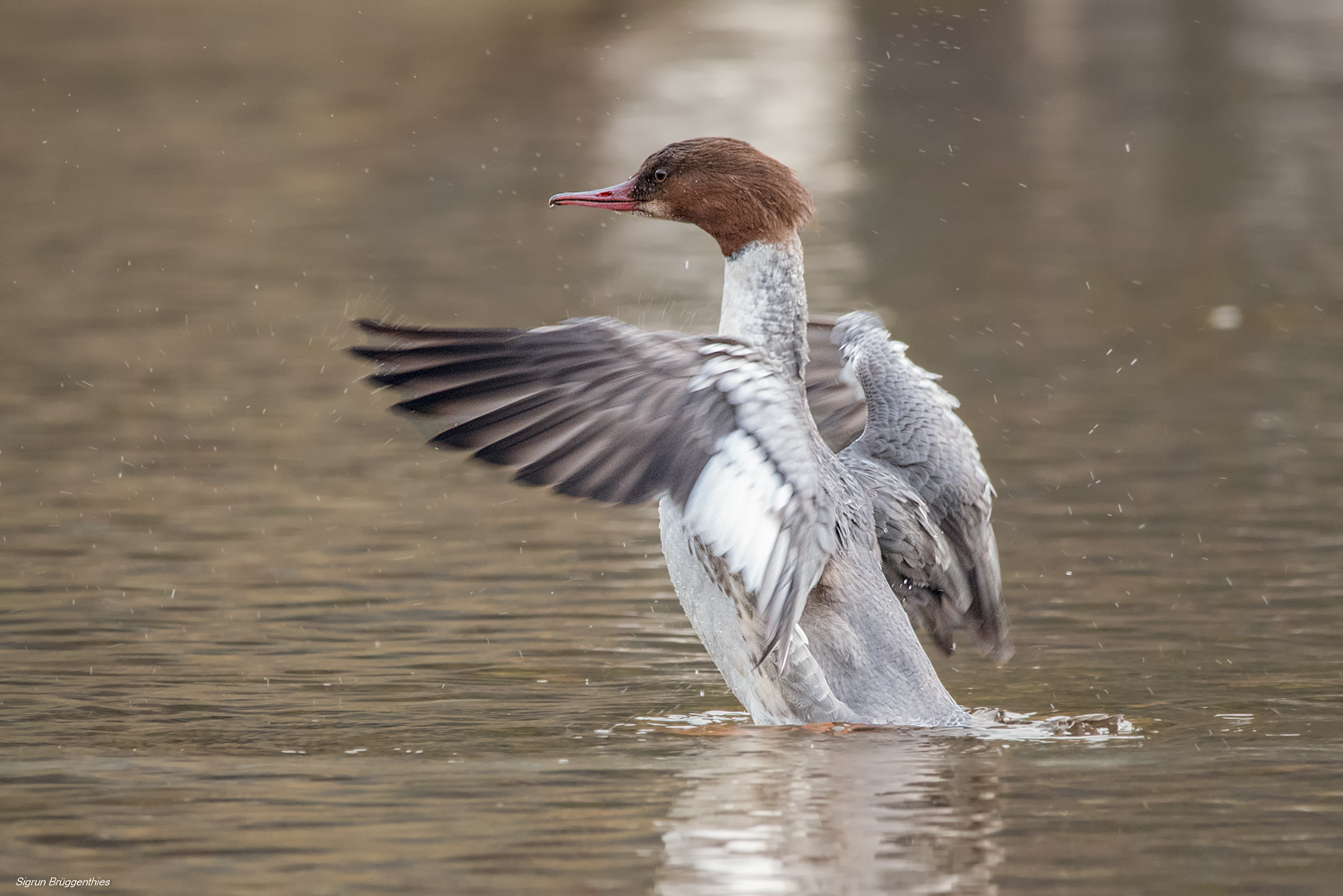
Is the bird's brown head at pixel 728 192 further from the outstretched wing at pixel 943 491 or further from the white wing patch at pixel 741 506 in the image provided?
the white wing patch at pixel 741 506

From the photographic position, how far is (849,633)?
6.50 m

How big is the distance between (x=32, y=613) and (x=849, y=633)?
2.97m

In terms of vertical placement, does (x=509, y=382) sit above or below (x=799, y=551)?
above

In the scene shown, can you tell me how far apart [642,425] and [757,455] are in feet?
1.03

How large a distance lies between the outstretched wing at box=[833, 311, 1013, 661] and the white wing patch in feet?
3.98

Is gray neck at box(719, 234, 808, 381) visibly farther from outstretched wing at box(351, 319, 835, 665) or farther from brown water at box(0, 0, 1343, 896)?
brown water at box(0, 0, 1343, 896)

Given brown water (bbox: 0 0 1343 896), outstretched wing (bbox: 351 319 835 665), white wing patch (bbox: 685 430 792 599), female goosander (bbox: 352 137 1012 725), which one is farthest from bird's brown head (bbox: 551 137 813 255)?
brown water (bbox: 0 0 1343 896)

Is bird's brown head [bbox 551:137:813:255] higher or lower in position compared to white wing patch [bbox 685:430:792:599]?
higher

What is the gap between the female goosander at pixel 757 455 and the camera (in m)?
5.90

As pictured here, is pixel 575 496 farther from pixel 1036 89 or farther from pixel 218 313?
pixel 1036 89

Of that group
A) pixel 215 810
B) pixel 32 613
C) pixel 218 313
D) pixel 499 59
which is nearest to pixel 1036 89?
pixel 499 59

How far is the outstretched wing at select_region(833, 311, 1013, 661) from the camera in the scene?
724cm

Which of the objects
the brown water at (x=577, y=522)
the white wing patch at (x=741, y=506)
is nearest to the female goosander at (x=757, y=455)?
the white wing patch at (x=741, y=506)

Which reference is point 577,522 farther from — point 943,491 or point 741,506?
point 741,506
